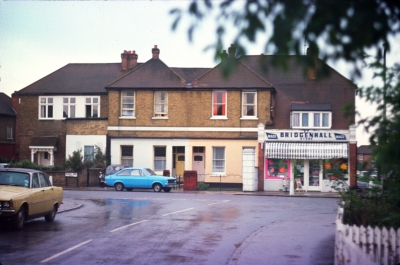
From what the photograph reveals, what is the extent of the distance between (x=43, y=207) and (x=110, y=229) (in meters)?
2.29

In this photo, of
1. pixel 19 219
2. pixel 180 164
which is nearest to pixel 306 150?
pixel 180 164

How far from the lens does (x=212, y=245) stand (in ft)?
44.4

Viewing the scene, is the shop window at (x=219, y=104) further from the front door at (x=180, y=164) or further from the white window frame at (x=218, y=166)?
the front door at (x=180, y=164)

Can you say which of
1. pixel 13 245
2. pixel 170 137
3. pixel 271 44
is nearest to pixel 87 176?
pixel 170 137

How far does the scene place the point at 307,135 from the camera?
3906 centimetres

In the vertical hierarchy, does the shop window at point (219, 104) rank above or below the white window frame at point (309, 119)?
above

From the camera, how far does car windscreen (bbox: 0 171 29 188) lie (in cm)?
1638

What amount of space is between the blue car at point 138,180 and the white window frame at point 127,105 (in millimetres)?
6734

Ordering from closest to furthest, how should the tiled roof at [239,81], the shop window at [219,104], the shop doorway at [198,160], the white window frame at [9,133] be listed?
1. the tiled roof at [239,81]
2. the shop window at [219,104]
3. the shop doorway at [198,160]
4. the white window frame at [9,133]

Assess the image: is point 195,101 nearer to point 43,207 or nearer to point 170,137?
point 170,137

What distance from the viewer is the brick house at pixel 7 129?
50.0m

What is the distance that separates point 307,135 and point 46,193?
985 inches

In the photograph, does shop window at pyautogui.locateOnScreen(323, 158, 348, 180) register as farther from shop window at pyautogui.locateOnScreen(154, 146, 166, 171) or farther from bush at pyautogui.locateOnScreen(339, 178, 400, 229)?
shop window at pyautogui.locateOnScreen(154, 146, 166, 171)

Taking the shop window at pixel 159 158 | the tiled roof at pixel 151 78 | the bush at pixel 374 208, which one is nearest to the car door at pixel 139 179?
the shop window at pixel 159 158
